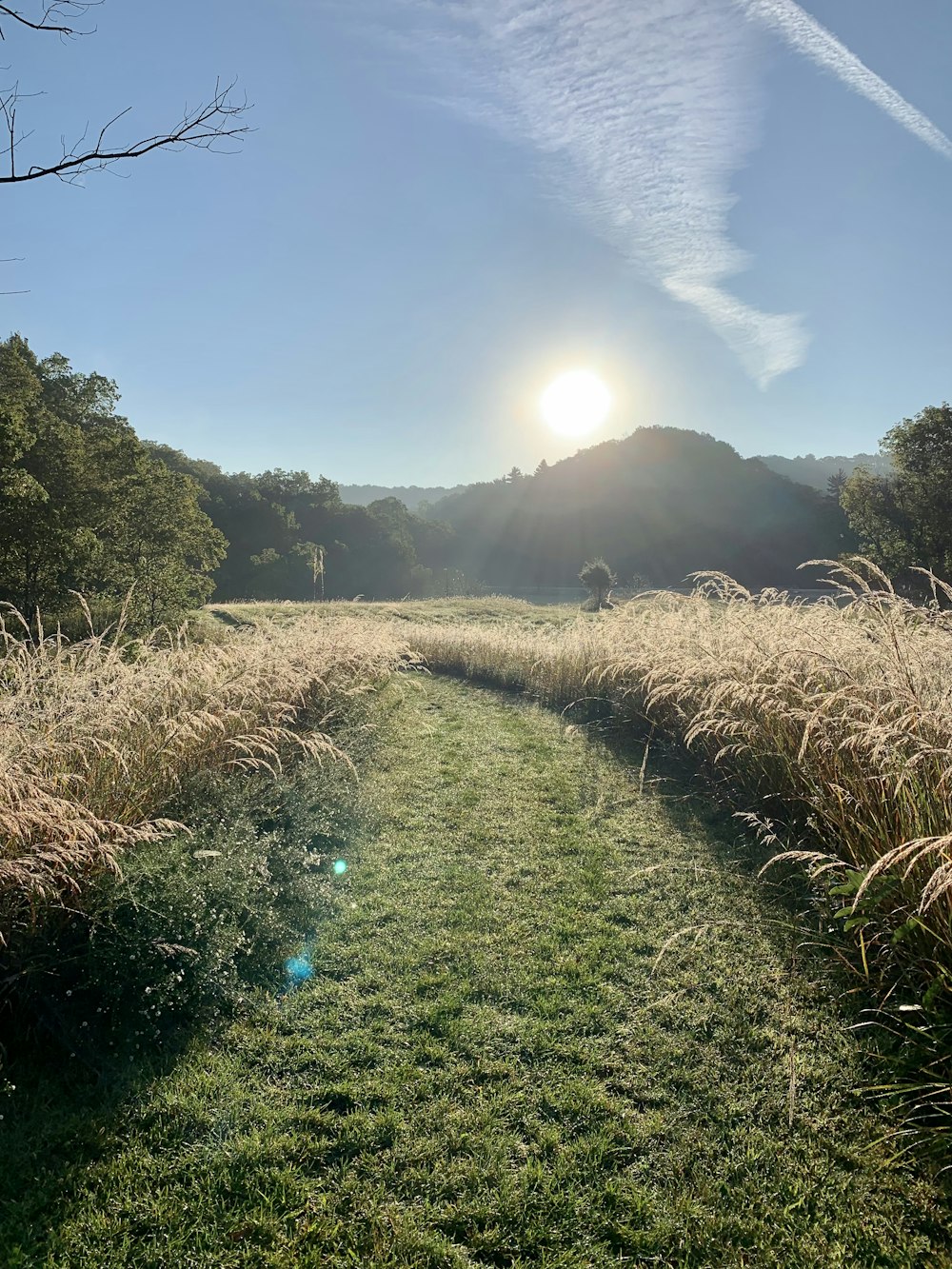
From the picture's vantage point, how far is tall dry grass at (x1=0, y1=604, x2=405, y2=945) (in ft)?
9.27

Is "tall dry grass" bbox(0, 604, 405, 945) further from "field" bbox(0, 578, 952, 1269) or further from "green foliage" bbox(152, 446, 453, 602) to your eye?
"green foliage" bbox(152, 446, 453, 602)

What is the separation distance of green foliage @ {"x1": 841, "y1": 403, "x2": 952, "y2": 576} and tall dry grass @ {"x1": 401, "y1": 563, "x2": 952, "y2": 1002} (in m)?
21.0

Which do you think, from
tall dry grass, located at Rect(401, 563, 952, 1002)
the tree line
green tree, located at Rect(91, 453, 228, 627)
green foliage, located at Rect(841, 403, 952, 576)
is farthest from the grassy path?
green foliage, located at Rect(841, 403, 952, 576)

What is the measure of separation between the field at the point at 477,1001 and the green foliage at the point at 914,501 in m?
24.1

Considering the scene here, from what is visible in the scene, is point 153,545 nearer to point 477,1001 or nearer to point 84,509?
point 84,509

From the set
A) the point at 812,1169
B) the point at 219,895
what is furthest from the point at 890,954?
the point at 219,895

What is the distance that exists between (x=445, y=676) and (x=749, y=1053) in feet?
33.4

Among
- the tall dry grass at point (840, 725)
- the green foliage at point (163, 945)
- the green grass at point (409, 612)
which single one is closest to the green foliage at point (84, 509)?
the green grass at point (409, 612)

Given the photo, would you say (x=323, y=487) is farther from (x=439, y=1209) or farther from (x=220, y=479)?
(x=439, y=1209)

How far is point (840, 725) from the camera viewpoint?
414cm

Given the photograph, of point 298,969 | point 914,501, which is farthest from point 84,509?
point 914,501

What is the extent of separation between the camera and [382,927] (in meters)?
3.72

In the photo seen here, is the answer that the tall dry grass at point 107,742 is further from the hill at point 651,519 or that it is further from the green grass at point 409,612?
the hill at point 651,519

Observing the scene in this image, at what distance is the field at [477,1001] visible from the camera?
199 centimetres
